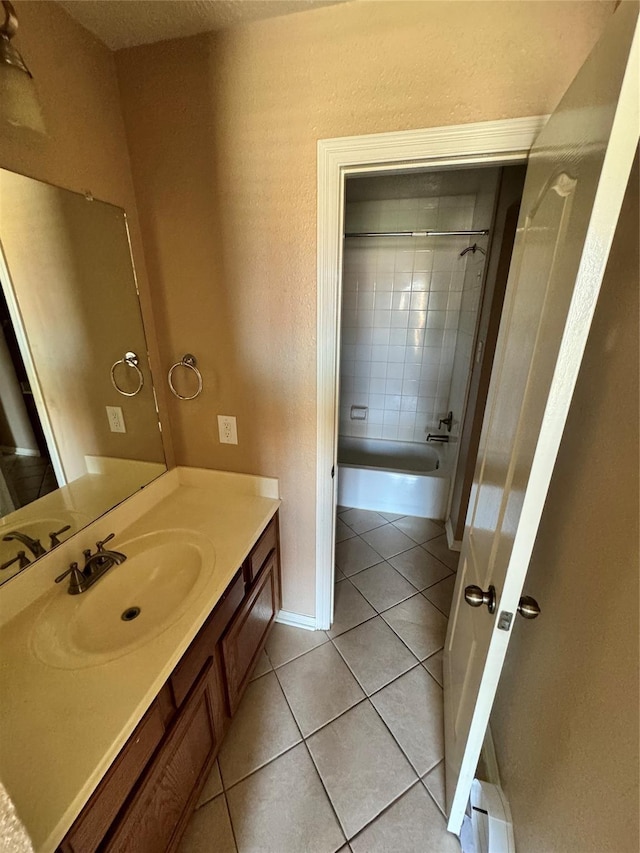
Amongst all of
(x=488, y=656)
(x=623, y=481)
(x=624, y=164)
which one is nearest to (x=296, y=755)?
(x=488, y=656)

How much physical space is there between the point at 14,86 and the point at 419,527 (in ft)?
9.48

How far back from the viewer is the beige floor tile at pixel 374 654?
158cm

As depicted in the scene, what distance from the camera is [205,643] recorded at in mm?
1038

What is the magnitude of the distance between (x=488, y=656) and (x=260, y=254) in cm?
146

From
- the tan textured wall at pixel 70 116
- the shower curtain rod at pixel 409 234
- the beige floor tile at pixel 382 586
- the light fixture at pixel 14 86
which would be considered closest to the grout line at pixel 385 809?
the beige floor tile at pixel 382 586

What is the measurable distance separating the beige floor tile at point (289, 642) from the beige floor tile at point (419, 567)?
0.69m

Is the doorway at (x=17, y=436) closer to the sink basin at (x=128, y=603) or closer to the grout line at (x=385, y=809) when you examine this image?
the sink basin at (x=128, y=603)

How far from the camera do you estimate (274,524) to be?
1.60 metres

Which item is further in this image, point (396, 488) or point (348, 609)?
point (396, 488)

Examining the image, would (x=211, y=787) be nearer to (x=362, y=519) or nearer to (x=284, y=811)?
(x=284, y=811)

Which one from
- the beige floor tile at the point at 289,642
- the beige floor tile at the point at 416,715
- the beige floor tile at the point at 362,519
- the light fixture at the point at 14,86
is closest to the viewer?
the light fixture at the point at 14,86

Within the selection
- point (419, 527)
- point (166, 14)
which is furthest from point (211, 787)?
point (166, 14)

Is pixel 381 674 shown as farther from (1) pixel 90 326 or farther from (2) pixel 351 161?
(2) pixel 351 161

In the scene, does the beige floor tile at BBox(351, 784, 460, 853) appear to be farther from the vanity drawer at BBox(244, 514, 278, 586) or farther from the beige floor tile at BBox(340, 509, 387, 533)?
the beige floor tile at BBox(340, 509, 387, 533)
